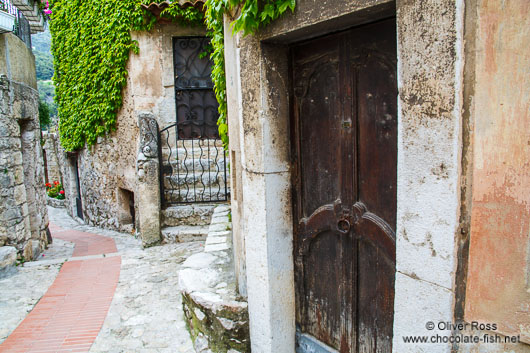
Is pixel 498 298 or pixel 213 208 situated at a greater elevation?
pixel 498 298

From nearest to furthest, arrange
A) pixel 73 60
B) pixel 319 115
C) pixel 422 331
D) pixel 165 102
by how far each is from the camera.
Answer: pixel 422 331, pixel 319 115, pixel 165 102, pixel 73 60

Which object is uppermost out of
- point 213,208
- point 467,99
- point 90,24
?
point 90,24

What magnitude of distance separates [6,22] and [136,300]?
4.61 meters

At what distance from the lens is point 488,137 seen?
1471 millimetres

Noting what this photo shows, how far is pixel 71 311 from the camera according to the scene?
405cm

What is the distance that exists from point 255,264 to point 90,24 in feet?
25.5

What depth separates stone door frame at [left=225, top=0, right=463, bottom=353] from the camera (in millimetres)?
1523

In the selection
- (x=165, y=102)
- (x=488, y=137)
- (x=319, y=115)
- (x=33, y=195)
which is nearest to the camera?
(x=488, y=137)

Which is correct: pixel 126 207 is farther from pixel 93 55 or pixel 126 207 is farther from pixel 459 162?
pixel 459 162

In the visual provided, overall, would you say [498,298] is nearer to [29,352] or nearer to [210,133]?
[29,352]

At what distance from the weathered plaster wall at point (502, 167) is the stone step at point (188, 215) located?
5.11 meters

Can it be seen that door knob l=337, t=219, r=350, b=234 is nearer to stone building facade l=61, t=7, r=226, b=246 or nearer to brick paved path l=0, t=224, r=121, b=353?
brick paved path l=0, t=224, r=121, b=353

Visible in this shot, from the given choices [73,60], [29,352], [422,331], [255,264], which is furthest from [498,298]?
[73,60]

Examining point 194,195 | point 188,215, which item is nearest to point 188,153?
point 194,195
